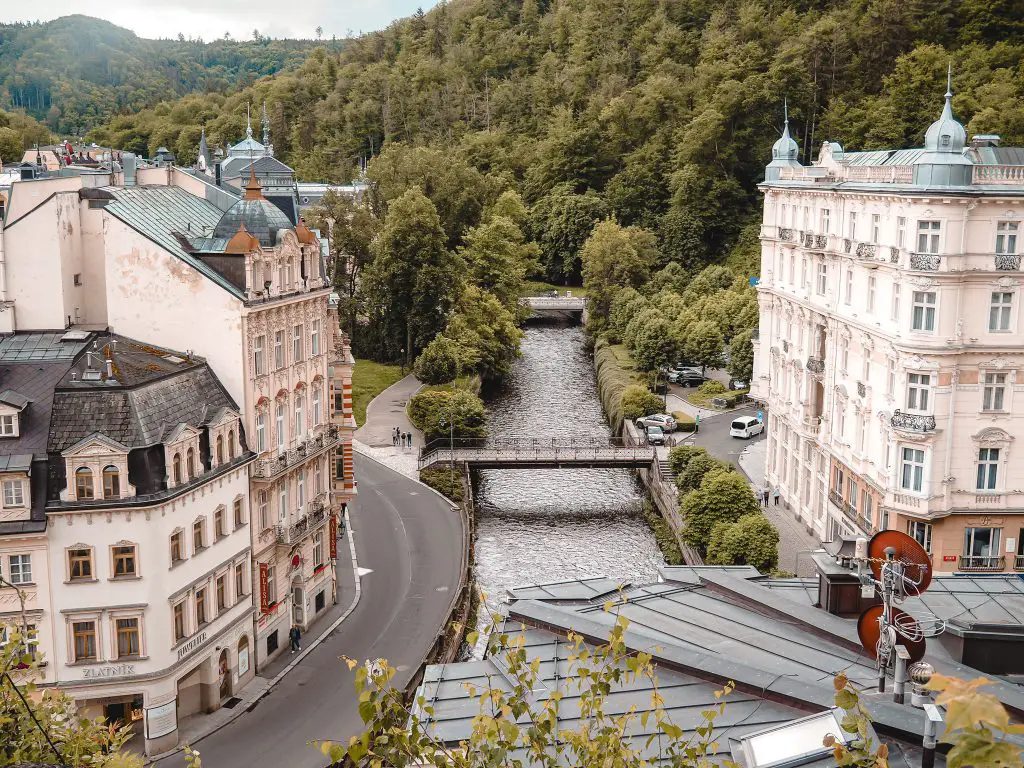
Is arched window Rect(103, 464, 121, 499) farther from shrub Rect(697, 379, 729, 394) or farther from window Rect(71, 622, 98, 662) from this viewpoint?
shrub Rect(697, 379, 729, 394)

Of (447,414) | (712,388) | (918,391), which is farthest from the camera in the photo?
(712,388)

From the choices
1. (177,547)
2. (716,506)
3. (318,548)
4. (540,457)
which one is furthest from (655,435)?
(177,547)

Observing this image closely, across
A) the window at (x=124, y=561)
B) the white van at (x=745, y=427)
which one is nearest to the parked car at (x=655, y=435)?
the white van at (x=745, y=427)

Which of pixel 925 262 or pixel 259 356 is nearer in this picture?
pixel 259 356

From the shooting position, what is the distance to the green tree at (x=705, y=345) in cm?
8912

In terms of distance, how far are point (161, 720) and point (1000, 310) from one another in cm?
3465

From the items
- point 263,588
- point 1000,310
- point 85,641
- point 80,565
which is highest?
point 1000,310

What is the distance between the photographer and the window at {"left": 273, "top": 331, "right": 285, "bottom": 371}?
1614 inches

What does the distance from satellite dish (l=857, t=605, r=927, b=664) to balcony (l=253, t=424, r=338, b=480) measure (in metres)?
24.3

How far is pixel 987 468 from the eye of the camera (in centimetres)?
4428

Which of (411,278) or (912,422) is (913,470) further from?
(411,278)

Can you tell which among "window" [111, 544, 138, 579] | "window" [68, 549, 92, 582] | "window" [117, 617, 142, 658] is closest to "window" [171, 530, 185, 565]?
"window" [111, 544, 138, 579]

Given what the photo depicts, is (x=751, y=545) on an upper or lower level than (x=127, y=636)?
lower

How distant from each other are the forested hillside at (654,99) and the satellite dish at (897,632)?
8441 cm
